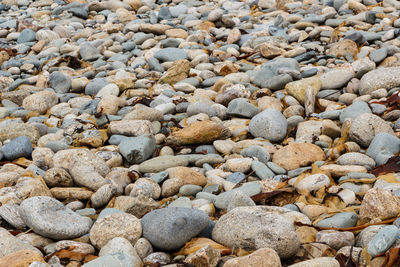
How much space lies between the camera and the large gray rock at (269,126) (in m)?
5.42

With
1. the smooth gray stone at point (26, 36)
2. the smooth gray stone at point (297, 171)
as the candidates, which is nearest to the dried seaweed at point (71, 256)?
the smooth gray stone at point (297, 171)

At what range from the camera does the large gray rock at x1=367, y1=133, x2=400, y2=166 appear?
4.55m

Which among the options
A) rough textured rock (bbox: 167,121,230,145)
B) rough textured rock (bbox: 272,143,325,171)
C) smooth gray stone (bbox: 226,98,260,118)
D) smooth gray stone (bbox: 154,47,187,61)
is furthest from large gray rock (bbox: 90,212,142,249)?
smooth gray stone (bbox: 154,47,187,61)

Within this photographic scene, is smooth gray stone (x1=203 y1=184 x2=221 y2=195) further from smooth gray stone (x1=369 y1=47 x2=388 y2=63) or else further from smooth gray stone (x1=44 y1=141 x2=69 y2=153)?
smooth gray stone (x1=369 y1=47 x2=388 y2=63)

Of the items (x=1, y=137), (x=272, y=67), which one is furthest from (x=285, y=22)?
(x=1, y=137)

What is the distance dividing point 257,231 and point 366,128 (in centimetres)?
230

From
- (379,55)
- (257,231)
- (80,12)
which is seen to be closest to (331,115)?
(379,55)

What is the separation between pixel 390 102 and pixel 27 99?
5033 mm

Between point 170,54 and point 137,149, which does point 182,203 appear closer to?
point 137,149

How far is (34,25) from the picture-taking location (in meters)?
10.8

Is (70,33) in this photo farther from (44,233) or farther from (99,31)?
(44,233)

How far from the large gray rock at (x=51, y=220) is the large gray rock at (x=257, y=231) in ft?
3.57

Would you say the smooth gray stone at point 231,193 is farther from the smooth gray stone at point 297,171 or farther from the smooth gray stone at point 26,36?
the smooth gray stone at point 26,36

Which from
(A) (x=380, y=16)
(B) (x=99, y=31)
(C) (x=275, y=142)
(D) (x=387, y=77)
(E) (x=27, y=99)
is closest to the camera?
(C) (x=275, y=142)
